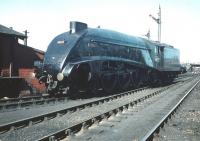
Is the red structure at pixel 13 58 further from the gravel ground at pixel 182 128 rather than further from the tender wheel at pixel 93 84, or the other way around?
the gravel ground at pixel 182 128

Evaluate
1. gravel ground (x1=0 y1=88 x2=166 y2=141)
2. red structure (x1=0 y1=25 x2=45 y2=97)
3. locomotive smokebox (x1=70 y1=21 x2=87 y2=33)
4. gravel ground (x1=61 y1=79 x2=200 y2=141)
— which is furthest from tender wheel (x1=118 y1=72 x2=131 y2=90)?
Answer: gravel ground (x1=0 y1=88 x2=166 y2=141)

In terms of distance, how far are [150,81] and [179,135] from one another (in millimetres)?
17697

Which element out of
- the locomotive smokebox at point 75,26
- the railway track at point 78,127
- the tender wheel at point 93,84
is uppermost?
the locomotive smokebox at point 75,26

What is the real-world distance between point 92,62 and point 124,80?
4839mm

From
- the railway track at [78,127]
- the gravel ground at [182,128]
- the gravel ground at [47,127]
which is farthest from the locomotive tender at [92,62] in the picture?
the gravel ground at [182,128]

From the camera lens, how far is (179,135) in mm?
7859

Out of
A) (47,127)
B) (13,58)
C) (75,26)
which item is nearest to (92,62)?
(75,26)

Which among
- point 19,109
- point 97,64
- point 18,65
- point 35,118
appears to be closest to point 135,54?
point 97,64

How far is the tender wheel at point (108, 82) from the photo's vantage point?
17391mm

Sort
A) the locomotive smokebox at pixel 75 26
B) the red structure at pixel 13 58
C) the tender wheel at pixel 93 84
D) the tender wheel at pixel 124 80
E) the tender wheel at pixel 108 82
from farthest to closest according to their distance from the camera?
the red structure at pixel 13 58, the tender wheel at pixel 124 80, the tender wheel at pixel 108 82, the locomotive smokebox at pixel 75 26, the tender wheel at pixel 93 84

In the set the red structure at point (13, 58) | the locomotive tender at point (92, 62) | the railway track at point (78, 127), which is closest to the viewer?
the railway track at point (78, 127)

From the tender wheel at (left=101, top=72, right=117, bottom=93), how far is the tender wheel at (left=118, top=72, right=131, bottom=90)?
24.3 inches

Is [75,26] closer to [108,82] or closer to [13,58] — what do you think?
[108,82]

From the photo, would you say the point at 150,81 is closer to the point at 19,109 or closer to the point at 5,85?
the point at 5,85
